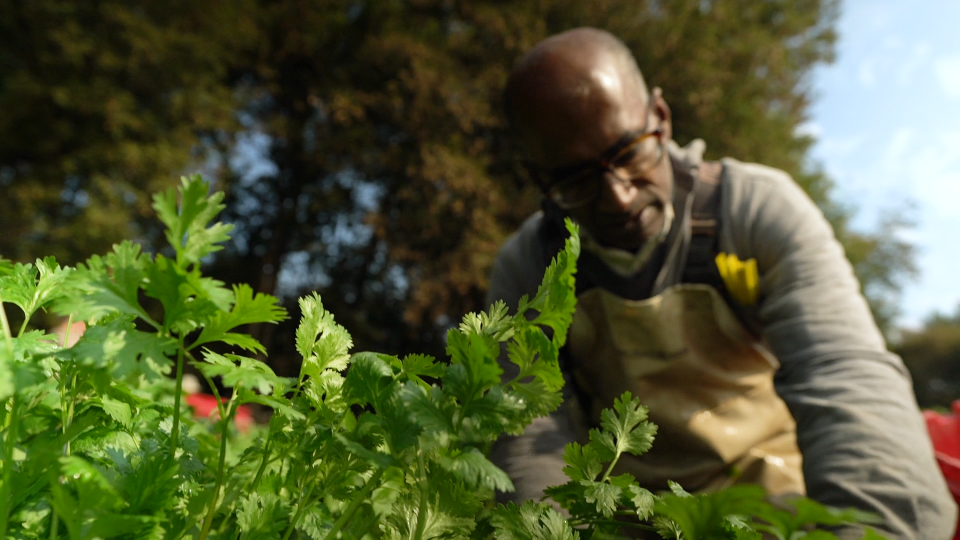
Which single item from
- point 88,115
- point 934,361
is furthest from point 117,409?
point 934,361

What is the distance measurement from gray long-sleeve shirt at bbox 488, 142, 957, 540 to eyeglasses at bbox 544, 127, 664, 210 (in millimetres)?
199

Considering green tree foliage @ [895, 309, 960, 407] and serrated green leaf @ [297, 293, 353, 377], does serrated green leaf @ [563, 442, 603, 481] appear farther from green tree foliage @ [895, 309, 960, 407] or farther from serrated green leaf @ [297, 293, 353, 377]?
green tree foliage @ [895, 309, 960, 407]

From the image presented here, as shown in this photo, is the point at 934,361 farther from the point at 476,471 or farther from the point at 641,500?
the point at 476,471

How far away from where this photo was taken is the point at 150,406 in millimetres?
400

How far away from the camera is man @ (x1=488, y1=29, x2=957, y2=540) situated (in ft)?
4.67

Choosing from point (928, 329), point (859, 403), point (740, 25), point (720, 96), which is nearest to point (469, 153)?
point (720, 96)

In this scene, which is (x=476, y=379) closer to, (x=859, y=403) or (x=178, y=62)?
(x=859, y=403)

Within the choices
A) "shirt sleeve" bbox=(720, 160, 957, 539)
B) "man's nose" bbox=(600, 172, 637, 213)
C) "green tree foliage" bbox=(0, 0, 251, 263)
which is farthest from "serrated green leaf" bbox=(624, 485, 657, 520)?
"green tree foliage" bbox=(0, 0, 251, 263)

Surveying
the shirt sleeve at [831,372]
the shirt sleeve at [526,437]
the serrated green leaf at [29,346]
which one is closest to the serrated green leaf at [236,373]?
the serrated green leaf at [29,346]

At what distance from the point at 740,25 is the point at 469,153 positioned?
5725 millimetres

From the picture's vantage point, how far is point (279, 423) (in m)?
0.33

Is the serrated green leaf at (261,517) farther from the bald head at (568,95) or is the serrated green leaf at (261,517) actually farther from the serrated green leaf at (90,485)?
the bald head at (568,95)

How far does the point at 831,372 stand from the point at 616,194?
2.02ft

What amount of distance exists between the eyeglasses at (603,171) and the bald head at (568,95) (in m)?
0.04
